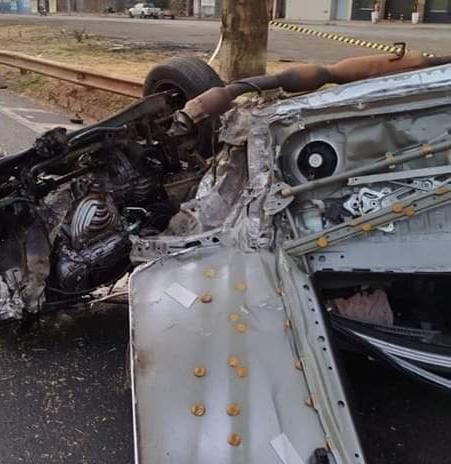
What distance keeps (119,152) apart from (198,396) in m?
1.77

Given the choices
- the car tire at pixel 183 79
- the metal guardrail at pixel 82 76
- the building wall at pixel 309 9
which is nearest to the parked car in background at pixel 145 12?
the building wall at pixel 309 9

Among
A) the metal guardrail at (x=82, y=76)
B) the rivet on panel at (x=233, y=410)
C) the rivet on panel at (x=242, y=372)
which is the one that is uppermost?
the rivet on panel at (x=242, y=372)

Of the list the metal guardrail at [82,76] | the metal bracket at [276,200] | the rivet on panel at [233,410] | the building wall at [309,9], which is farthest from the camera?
the building wall at [309,9]

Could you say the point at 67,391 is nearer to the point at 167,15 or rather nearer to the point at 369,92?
the point at 369,92

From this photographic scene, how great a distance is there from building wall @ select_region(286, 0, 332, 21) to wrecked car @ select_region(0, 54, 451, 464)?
33901mm

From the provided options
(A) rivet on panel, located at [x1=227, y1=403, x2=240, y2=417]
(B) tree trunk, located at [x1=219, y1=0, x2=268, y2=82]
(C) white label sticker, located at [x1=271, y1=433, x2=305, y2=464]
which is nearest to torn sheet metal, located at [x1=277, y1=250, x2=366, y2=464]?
(C) white label sticker, located at [x1=271, y1=433, x2=305, y2=464]

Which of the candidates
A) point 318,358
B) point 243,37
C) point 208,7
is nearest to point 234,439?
point 318,358

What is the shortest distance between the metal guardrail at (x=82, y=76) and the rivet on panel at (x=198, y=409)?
240 inches

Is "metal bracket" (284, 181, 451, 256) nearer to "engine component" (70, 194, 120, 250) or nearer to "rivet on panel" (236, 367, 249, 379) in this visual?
"rivet on panel" (236, 367, 249, 379)

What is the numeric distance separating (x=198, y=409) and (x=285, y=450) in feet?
1.00

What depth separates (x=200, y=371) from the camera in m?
2.37

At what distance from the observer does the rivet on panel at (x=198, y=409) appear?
225 centimetres

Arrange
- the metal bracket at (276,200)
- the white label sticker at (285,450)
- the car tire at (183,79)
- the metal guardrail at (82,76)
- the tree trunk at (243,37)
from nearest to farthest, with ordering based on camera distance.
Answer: the white label sticker at (285,450), the metal bracket at (276,200), the car tire at (183,79), the tree trunk at (243,37), the metal guardrail at (82,76)

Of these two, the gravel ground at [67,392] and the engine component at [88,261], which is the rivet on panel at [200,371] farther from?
the engine component at [88,261]
